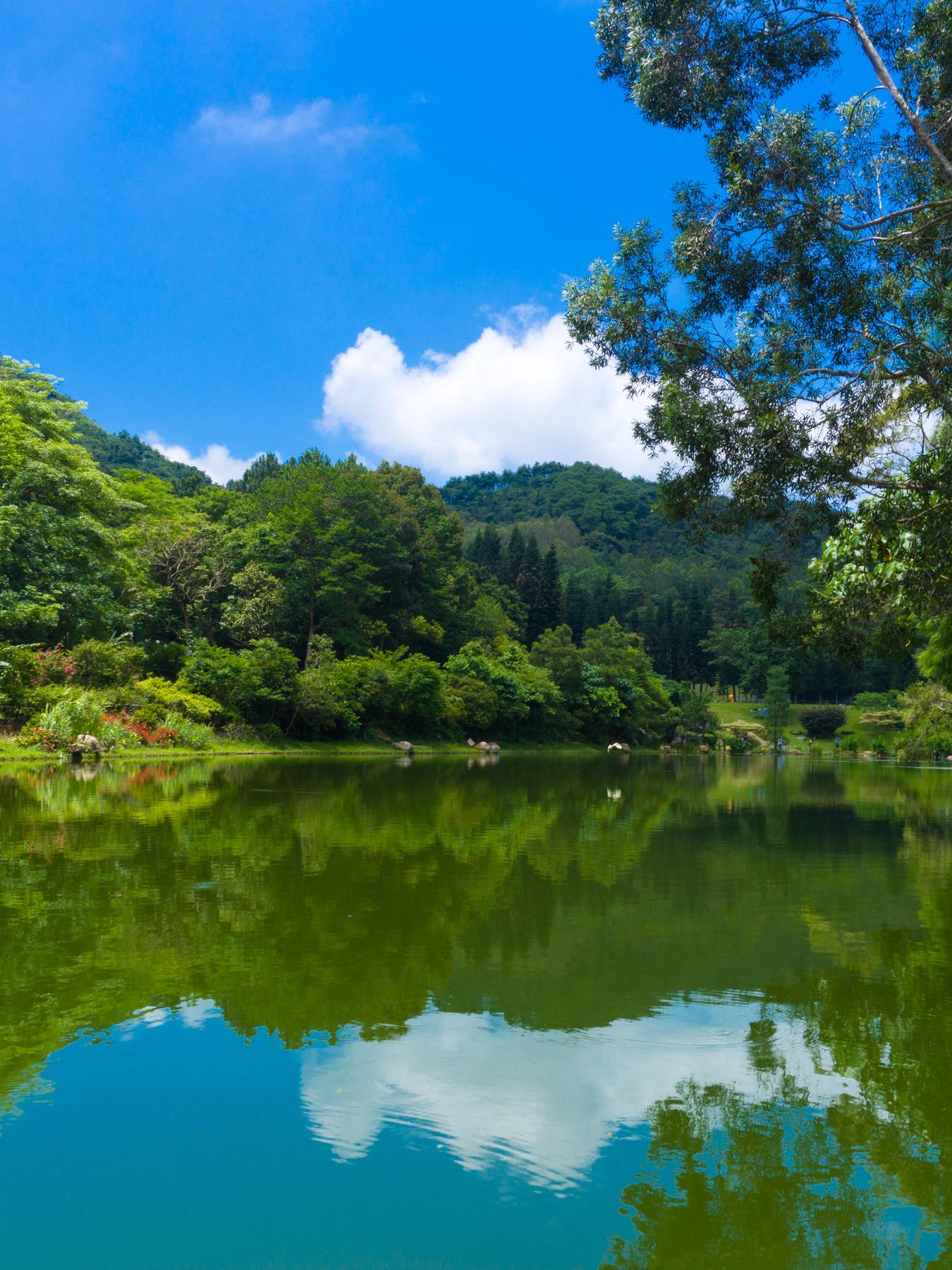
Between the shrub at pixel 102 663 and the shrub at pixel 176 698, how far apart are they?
2.16 feet

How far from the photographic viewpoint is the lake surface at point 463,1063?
7.83ft

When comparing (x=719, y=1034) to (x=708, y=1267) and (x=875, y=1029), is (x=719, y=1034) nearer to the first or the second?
(x=875, y=1029)

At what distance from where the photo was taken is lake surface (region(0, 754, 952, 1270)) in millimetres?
2387

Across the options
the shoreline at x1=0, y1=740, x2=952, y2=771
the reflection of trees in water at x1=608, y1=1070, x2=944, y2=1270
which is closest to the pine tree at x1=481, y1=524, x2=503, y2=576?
the shoreline at x1=0, y1=740, x2=952, y2=771

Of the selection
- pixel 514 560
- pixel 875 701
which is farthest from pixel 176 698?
pixel 875 701

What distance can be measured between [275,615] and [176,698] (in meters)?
10.8

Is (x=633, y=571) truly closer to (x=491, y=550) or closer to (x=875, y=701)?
(x=875, y=701)

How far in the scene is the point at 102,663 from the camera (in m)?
22.5

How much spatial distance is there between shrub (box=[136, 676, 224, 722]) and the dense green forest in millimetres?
99

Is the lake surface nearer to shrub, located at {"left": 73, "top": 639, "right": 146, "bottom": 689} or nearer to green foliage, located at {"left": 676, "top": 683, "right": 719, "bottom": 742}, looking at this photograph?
shrub, located at {"left": 73, "top": 639, "right": 146, "bottom": 689}

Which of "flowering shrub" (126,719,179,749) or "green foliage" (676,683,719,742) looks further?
"green foliage" (676,683,719,742)

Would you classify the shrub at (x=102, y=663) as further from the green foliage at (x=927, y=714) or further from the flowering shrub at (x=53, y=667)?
the green foliage at (x=927, y=714)

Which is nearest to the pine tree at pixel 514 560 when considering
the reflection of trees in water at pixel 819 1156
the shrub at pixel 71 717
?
the shrub at pixel 71 717

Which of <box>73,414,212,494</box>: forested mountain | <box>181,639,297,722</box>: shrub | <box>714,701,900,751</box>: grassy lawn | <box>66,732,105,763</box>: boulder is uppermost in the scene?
<box>73,414,212,494</box>: forested mountain
